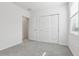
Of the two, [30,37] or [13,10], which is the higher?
[13,10]

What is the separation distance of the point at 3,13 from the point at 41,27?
2934 mm

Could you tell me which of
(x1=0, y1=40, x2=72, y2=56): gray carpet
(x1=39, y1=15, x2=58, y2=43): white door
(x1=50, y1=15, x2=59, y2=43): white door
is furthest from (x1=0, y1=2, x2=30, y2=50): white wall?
(x1=50, y1=15, x2=59, y2=43): white door

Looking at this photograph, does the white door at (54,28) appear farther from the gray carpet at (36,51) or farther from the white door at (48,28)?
the gray carpet at (36,51)

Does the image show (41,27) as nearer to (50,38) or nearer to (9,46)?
(50,38)

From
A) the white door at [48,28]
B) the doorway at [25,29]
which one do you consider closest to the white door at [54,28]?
the white door at [48,28]

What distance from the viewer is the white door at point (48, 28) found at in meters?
5.27

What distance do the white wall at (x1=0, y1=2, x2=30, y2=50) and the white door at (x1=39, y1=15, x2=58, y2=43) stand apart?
1706mm

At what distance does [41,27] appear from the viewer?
19.4ft

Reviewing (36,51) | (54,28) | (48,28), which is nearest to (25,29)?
(48,28)

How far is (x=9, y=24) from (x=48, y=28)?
2657 mm

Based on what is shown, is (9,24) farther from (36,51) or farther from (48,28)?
(48,28)

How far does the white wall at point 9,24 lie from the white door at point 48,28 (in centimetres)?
171

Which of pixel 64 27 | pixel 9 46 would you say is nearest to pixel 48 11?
pixel 64 27

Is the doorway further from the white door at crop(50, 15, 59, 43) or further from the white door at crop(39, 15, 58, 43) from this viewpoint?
the white door at crop(50, 15, 59, 43)
